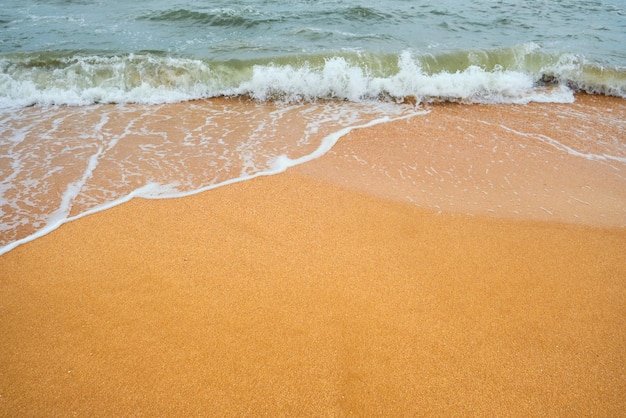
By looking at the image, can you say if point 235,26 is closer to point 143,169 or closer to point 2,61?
point 2,61

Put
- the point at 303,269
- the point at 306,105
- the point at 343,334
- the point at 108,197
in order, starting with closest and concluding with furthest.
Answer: the point at 343,334 → the point at 303,269 → the point at 108,197 → the point at 306,105

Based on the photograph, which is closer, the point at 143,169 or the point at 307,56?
the point at 143,169

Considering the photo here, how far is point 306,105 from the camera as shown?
6379 millimetres

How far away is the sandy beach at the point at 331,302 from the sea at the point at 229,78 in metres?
0.75

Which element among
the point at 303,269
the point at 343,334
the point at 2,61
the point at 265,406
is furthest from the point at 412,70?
the point at 2,61

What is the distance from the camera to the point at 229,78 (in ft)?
23.2

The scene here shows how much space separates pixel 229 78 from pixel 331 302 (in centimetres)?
555

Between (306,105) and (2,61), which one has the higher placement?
(2,61)

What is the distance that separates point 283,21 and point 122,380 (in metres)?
9.50

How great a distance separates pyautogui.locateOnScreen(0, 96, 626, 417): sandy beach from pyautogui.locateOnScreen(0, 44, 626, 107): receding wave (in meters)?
2.99

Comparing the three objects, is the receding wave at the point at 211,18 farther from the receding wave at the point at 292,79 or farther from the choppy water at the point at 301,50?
the receding wave at the point at 292,79

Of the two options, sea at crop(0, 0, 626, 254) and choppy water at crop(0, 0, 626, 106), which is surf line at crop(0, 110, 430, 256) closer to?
sea at crop(0, 0, 626, 254)

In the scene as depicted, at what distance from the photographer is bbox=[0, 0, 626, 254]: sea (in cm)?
429

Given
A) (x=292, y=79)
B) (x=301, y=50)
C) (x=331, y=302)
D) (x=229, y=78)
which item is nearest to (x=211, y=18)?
(x=301, y=50)
